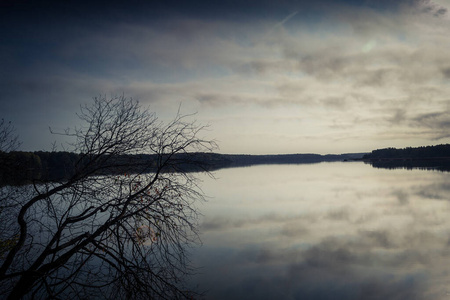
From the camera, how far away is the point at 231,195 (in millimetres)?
28047

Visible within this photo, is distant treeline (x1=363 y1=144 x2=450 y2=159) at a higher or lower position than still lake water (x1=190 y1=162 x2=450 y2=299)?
higher

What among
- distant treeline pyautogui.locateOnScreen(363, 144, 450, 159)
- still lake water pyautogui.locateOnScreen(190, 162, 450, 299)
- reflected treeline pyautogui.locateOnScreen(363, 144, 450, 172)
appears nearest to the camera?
still lake water pyautogui.locateOnScreen(190, 162, 450, 299)

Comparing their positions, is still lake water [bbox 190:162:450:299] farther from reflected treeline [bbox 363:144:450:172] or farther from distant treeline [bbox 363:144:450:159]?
distant treeline [bbox 363:144:450:159]

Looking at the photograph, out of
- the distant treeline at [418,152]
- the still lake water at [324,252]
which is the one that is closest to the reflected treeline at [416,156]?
the distant treeline at [418,152]

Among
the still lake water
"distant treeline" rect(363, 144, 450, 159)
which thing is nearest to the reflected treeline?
"distant treeline" rect(363, 144, 450, 159)

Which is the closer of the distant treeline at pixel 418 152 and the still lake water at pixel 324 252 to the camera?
the still lake water at pixel 324 252

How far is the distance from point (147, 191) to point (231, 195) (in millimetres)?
22910

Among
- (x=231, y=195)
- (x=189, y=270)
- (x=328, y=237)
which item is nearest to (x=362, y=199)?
(x=231, y=195)

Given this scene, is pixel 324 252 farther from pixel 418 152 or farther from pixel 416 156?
pixel 418 152

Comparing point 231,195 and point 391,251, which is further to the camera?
point 231,195

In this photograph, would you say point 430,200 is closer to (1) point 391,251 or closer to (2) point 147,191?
(1) point 391,251

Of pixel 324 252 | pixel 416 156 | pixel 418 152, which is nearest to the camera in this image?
pixel 324 252

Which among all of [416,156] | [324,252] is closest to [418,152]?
[416,156]

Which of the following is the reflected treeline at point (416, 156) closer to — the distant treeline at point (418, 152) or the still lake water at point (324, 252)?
the distant treeline at point (418, 152)
